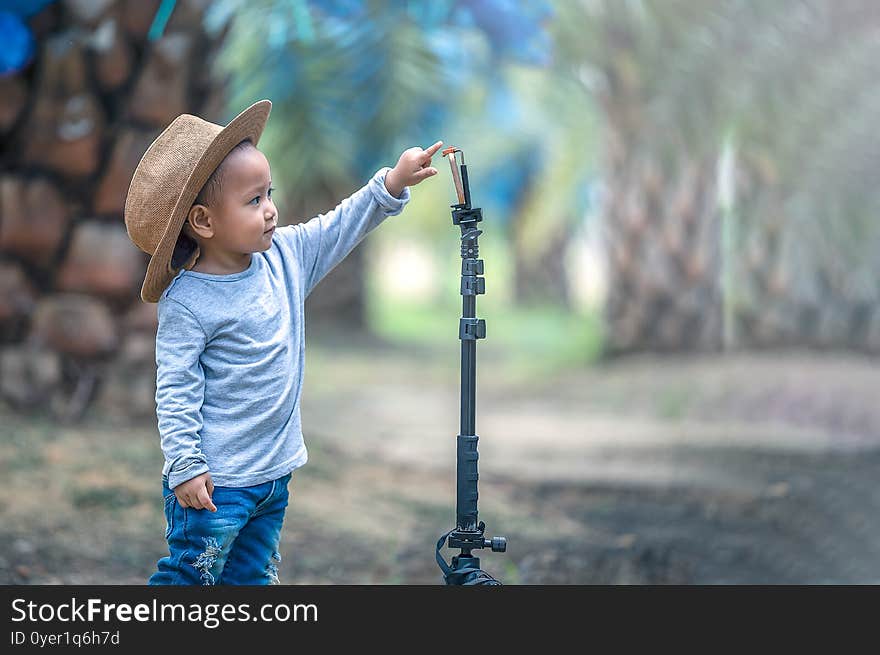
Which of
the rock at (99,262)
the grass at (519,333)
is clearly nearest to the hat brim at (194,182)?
the rock at (99,262)

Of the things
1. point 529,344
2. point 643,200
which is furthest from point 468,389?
point 529,344

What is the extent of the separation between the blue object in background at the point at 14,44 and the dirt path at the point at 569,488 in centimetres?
100

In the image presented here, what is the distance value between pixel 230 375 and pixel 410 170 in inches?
15.8

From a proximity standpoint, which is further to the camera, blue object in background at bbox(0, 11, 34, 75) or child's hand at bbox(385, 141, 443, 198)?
blue object in background at bbox(0, 11, 34, 75)

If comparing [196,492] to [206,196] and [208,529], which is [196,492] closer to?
[208,529]

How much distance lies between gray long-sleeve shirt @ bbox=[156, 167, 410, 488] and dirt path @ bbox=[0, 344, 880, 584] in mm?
894

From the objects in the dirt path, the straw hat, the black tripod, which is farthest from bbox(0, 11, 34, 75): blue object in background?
the black tripod

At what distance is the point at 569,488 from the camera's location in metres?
3.37

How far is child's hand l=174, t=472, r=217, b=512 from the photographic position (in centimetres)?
139

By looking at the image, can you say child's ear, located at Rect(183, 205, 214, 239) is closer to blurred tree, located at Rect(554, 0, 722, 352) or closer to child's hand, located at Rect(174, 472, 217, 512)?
child's hand, located at Rect(174, 472, 217, 512)

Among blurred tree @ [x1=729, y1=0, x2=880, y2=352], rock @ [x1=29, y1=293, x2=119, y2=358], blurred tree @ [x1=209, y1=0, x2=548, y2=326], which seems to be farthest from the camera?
blurred tree @ [x1=729, y1=0, x2=880, y2=352]
